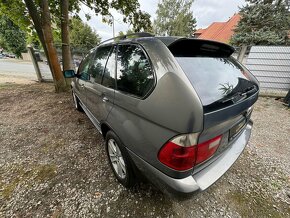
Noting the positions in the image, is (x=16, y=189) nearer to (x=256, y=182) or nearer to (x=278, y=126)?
(x=256, y=182)

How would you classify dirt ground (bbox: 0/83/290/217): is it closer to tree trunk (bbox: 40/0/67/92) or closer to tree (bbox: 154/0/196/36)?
tree trunk (bbox: 40/0/67/92)

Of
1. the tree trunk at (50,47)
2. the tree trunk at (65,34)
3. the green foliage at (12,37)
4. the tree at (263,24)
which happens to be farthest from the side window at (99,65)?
the green foliage at (12,37)

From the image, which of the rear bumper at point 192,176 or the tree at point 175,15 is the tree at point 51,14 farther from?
the tree at point 175,15

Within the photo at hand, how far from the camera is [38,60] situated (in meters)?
6.91

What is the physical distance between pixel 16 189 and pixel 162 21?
81.8 feet

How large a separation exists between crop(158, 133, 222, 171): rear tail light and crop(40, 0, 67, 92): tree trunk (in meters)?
4.99

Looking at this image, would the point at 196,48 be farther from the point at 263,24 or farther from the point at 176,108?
the point at 263,24

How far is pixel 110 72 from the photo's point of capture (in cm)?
181

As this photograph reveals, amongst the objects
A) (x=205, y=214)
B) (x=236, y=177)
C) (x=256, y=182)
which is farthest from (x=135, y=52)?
(x=256, y=182)

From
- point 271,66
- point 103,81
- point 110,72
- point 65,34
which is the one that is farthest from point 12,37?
point 271,66

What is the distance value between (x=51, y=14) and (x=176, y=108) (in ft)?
23.6

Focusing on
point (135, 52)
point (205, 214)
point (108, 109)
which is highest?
point (135, 52)

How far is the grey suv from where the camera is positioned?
102 centimetres

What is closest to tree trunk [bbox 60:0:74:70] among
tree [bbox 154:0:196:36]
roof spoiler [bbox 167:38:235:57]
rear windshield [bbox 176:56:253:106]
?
roof spoiler [bbox 167:38:235:57]
